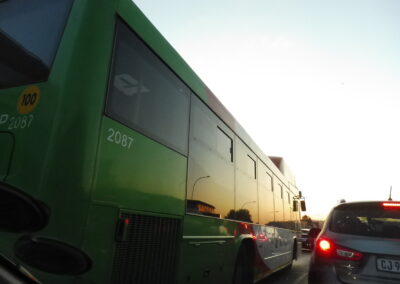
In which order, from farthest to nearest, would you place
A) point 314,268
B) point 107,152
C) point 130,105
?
point 314,268
point 130,105
point 107,152

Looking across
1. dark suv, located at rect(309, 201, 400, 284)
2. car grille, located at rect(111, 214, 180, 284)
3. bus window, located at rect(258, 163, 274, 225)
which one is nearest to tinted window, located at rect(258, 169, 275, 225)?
bus window, located at rect(258, 163, 274, 225)

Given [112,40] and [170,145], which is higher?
[112,40]

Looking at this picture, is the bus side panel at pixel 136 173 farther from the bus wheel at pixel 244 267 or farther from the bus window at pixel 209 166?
the bus wheel at pixel 244 267

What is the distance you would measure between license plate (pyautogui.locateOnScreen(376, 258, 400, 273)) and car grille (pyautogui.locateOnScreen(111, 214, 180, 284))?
85.9 inches

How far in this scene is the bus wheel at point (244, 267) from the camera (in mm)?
6027

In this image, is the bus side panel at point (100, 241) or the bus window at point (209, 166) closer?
the bus side panel at point (100, 241)

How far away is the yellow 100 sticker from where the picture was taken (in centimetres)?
275

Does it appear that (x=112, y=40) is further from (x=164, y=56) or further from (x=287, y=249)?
(x=287, y=249)

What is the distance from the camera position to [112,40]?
3057 mm

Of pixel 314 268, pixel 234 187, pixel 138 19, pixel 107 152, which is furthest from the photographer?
pixel 234 187

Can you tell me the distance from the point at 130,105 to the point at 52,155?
3.09 ft

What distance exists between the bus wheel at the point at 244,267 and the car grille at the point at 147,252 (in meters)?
2.66

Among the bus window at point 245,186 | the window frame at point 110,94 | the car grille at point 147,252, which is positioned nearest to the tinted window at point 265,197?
the bus window at point 245,186

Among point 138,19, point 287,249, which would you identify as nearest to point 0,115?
point 138,19
